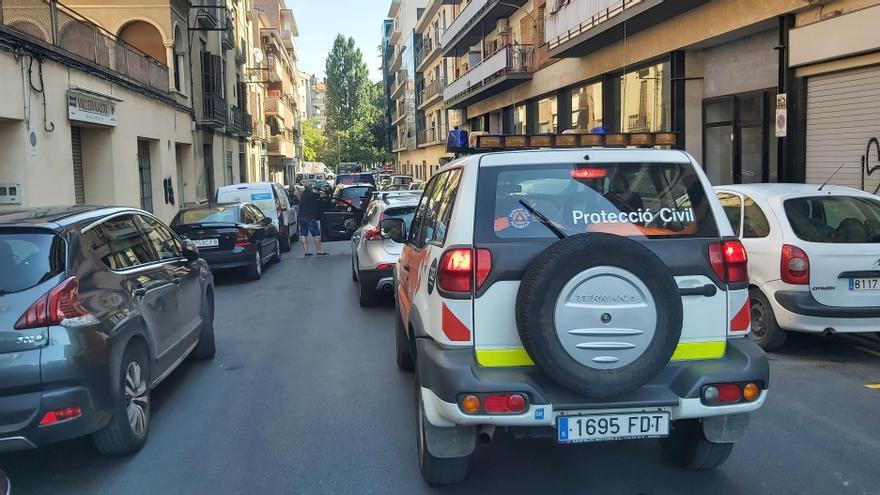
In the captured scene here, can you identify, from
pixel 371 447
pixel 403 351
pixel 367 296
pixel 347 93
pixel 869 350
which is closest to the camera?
pixel 371 447

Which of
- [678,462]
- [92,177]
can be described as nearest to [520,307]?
[678,462]

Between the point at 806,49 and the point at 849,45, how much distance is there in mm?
902

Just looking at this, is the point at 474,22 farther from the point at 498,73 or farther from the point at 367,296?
the point at 367,296

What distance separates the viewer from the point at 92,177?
17.2 metres

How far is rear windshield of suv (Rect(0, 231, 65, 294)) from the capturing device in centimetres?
422

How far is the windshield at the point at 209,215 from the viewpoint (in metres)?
13.1

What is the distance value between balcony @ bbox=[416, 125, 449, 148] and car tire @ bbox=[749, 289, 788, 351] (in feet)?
118

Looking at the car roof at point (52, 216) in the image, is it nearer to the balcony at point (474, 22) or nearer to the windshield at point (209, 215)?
the windshield at point (209, 215)

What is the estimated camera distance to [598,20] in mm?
17125

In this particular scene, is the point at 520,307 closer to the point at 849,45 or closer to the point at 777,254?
the point at 777,254

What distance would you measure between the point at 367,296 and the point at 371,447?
5305 millimetres

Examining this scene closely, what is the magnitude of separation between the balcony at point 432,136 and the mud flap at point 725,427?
39121 mm

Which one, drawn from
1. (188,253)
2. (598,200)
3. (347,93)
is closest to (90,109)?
(188,253)

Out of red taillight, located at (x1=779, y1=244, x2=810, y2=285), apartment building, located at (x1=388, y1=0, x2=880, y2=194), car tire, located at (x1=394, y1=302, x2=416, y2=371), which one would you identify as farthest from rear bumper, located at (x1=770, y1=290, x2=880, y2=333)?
car tire, located at (x1=394, y1=302, x2=416, y2=371)
